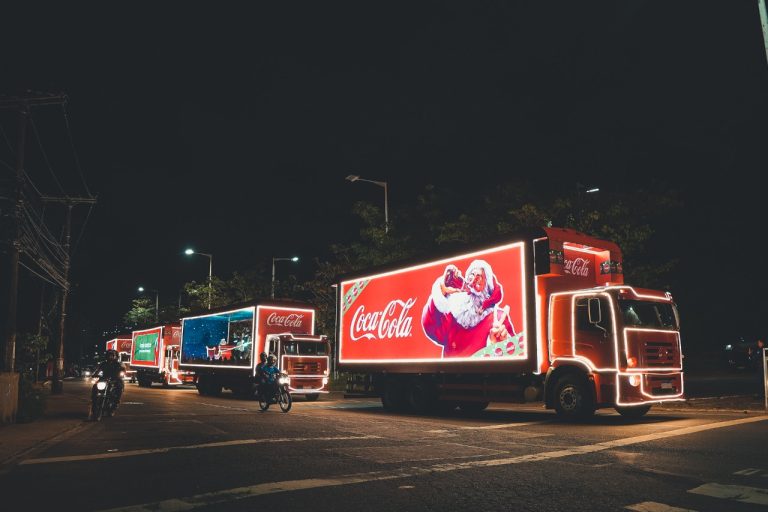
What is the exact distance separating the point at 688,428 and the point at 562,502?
6596mm

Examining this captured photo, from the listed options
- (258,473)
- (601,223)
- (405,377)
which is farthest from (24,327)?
(258,473)

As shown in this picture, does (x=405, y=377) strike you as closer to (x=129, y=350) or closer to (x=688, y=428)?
(x=688, y=428)

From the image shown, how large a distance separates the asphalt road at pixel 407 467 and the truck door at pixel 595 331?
130 cm

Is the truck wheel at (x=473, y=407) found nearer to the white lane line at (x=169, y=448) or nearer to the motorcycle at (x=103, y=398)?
the white lane line at (x=169, y=448)

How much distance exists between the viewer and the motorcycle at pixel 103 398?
14906 millimetres

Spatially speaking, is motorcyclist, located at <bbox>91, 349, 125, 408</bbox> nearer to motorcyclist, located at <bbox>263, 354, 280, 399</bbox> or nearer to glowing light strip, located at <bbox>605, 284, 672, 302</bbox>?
motorcyclist, located at <bbox>263, 354, 280, 399</bbox>

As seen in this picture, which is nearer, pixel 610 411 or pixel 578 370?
pixel 578 370

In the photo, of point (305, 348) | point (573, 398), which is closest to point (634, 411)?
point (573, 398)

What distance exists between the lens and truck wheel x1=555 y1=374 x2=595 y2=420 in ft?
41.0

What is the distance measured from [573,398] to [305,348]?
12.9 m

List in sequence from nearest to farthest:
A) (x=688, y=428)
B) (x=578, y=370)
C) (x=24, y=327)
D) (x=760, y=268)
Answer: (x=688, y=428), (x=578, y=370), (x=760, y=268), (x=24, y=327)

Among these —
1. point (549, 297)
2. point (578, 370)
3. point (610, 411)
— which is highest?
A: point (549, 297)

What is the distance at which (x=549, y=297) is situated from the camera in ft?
43.9

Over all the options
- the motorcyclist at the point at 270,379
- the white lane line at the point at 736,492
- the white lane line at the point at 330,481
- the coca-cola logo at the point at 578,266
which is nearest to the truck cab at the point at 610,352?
the coca-cola logo at the point at 578,266
